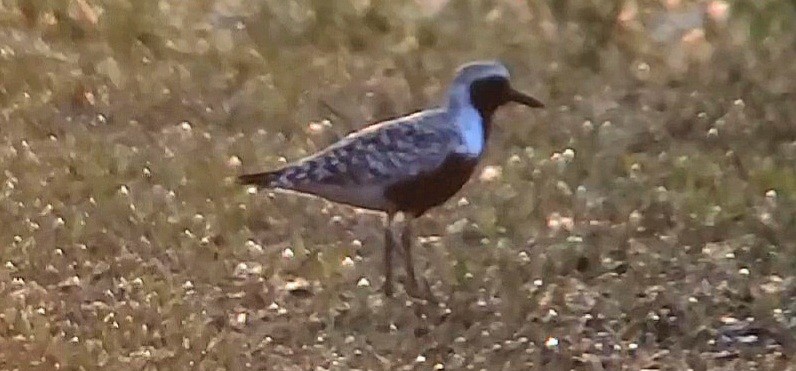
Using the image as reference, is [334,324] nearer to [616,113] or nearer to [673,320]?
[673,320]

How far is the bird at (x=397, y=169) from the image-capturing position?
3.31 meters

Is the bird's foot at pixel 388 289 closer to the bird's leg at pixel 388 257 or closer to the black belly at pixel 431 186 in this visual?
the bird's leg at pixel 388 257

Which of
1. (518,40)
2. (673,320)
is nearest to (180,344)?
(673,320)

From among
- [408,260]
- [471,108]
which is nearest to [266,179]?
[408,260]

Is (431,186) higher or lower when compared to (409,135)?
lower

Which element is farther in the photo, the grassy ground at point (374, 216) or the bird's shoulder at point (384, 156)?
the bird's shoulder at point (384, 156)

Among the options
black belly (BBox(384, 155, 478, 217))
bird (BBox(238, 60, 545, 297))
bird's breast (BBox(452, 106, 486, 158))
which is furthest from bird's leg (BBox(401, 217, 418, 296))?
bird's breast (BBox(452, 106, 486, 158))

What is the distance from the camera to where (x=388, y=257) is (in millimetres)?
3381

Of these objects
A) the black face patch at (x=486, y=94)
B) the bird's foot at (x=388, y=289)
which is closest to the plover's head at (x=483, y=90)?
the black face patch at (x=486, y=94)

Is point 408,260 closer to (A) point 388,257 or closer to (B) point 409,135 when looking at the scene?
(A) point 388,257

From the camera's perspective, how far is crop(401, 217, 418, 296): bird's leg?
337 cm

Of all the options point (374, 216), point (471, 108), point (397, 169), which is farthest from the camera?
point (374, 216)

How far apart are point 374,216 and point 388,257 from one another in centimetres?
48

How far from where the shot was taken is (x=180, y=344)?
311 centimetres
